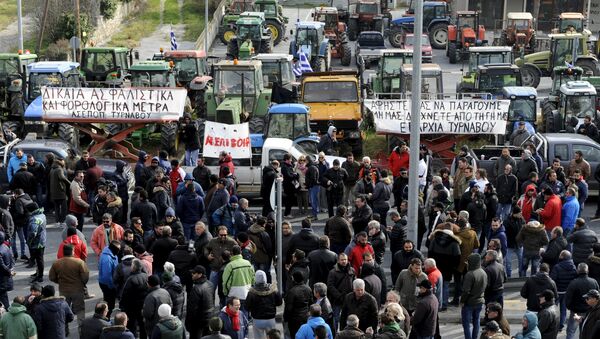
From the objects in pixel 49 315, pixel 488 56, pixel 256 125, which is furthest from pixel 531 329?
pixel 488 56

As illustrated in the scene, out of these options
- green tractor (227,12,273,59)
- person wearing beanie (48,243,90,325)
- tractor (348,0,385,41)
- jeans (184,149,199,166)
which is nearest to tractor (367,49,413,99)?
jeans (184,149,199,166)

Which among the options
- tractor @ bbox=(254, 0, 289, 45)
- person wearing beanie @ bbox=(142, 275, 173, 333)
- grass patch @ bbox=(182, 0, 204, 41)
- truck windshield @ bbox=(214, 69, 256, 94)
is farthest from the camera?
grass patch @ bbox=(182, 0, 204, 41)

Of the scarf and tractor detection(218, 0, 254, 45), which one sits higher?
tractor detection(218, 0, 254, 45)

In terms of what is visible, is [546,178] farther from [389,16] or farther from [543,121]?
[389,16]

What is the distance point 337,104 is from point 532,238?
1113cm

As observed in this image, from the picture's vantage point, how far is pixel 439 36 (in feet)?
173

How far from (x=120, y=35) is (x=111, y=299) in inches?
1531

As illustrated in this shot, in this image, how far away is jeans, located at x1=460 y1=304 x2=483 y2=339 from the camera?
1770 centimetres

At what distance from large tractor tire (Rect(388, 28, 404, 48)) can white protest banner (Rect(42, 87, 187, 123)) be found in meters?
24.1

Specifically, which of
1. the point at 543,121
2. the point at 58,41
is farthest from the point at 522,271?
the point at 58,41

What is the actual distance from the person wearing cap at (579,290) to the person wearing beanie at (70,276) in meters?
7.12

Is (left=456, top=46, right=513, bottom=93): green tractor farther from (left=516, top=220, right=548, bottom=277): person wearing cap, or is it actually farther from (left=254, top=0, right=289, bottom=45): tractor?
(left=516, top=220, right=548, bottom=277): person wearing cap

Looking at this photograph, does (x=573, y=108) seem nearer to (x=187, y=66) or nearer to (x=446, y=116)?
(x=446, y=116)

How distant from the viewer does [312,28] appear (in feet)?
148
